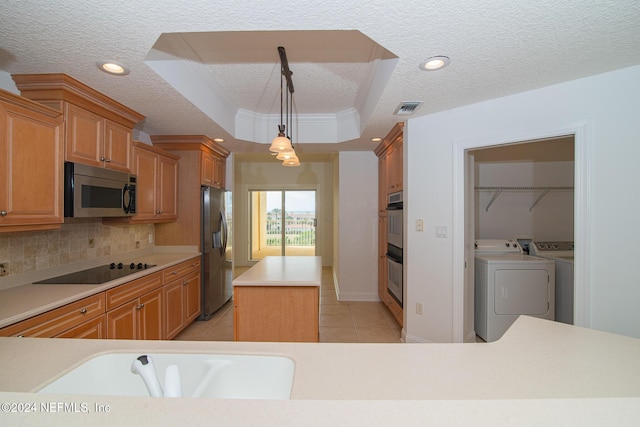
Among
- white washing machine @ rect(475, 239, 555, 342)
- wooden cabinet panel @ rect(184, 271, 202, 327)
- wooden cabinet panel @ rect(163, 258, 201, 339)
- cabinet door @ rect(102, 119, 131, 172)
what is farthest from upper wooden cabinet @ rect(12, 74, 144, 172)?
white washing machine @ rect(475, 239, 555, 342)

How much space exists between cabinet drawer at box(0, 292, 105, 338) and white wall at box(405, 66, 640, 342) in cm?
282

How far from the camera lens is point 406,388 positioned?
2.48ft

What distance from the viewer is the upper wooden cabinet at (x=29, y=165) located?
1.53 m

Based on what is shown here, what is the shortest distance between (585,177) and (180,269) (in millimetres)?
3718

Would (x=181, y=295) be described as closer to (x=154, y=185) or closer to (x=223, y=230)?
(x=223, y=230)

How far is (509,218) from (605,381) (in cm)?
353

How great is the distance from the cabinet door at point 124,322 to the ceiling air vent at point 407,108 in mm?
2876

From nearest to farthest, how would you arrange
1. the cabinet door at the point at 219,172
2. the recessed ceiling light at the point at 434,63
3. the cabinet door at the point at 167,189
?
the recessed ceiling light at the point at 434,63, the cabinet door at the point at 167,189, the cabinet door at the point at 219,172

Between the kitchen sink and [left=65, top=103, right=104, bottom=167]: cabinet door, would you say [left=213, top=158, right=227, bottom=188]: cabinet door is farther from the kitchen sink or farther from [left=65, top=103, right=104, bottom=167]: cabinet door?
the kitchen sink

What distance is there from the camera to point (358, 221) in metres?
4.13

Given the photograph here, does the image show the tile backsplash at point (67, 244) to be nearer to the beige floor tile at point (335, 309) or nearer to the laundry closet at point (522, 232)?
the beige floor tile at point (335, 309)

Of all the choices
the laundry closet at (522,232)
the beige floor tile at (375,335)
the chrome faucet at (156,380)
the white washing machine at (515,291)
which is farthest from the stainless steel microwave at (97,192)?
the white washing machine at (515,291)

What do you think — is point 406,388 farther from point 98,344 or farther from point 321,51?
point 321,51

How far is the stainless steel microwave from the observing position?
1909 millimetres
